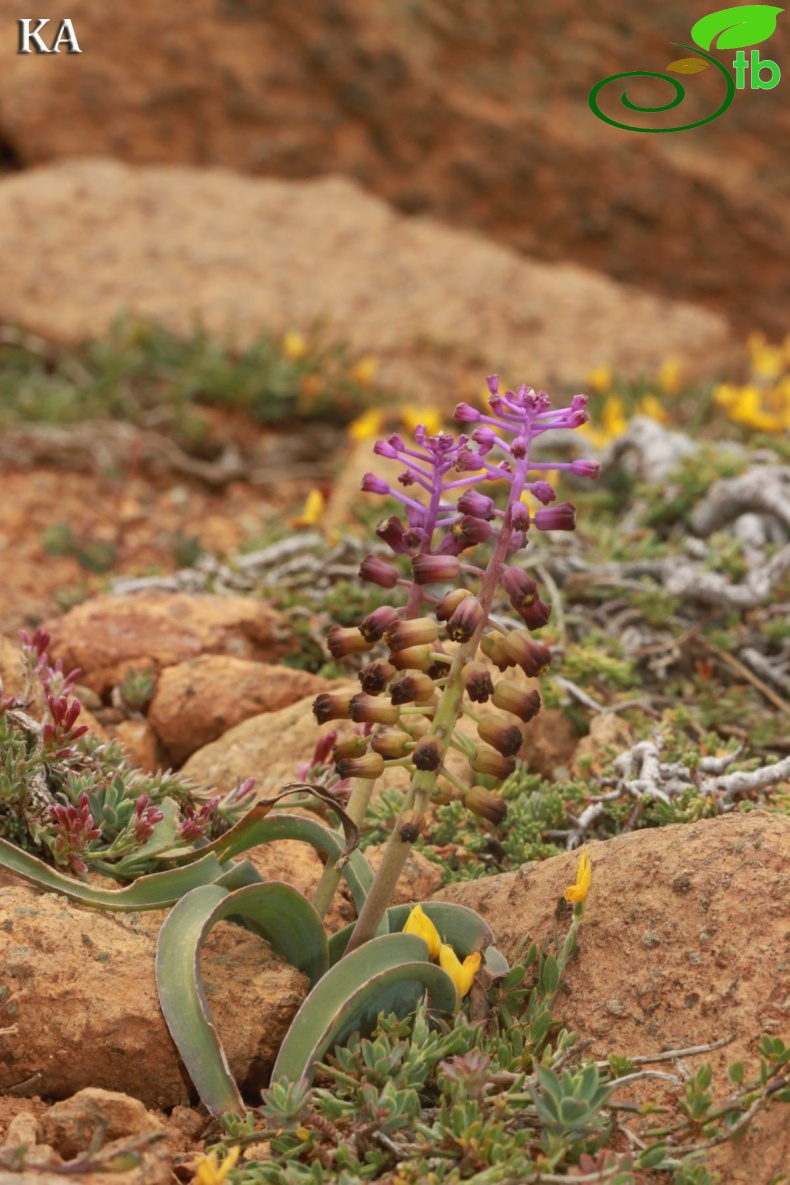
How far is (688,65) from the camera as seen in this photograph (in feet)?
25.1

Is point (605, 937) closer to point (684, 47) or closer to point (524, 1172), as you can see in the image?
point (524, 1172)

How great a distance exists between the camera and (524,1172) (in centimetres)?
217

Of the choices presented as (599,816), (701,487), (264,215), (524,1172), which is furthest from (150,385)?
(524,1172)

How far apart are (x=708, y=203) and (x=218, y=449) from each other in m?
3.43

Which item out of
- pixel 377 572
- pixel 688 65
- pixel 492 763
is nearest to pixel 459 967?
pixel 492 763

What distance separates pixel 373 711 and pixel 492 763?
0.22 meters

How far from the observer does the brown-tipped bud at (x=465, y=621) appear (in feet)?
7.65

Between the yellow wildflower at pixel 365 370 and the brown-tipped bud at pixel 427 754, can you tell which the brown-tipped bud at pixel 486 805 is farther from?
the yellow wildflower at pixel 365 370

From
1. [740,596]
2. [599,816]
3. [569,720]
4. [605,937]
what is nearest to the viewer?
[605,937]

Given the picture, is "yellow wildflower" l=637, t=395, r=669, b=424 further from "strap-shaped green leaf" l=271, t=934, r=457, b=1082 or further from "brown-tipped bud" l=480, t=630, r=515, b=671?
"strap-shaped green leaf" l=271, t=934, r=457, b=1082

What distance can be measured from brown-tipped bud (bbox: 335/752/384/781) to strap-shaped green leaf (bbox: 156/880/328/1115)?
0.23 meters

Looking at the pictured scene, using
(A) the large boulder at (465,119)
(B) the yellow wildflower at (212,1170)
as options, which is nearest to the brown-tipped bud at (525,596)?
(B) the yellow wildflower at (212,1170)

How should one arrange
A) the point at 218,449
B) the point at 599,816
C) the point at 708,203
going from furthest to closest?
the point at 708,203, the point at 218,449, the point at 599,816


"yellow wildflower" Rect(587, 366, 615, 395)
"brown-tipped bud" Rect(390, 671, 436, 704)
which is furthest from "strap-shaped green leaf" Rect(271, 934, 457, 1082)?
"yellow wildflower" Rect(587, 366, 615, 395)
